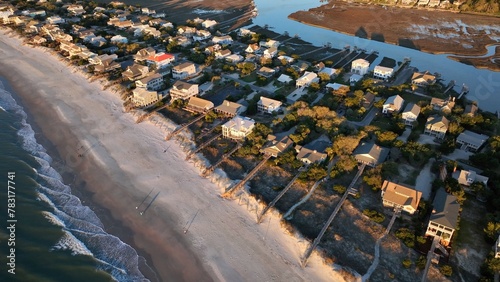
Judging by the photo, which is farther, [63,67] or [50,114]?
[63,67]

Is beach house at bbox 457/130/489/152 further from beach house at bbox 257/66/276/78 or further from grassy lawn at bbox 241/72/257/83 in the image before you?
grassy lawn at bbox 241/72/257/83

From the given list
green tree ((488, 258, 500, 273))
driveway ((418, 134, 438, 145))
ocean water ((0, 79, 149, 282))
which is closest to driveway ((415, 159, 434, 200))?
driveway ((418, 134, 438, 145))

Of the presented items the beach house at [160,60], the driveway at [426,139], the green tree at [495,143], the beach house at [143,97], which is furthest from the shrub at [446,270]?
the beach house at [160,60]

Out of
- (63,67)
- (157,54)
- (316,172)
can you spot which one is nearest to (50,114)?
(63,67)

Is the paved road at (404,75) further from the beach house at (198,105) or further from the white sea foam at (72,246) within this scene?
the white sea foam at (72,246)

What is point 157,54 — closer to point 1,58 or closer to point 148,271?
point 1,58

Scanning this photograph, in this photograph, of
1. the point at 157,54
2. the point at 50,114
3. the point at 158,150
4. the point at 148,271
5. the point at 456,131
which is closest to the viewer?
the point at 148,271
